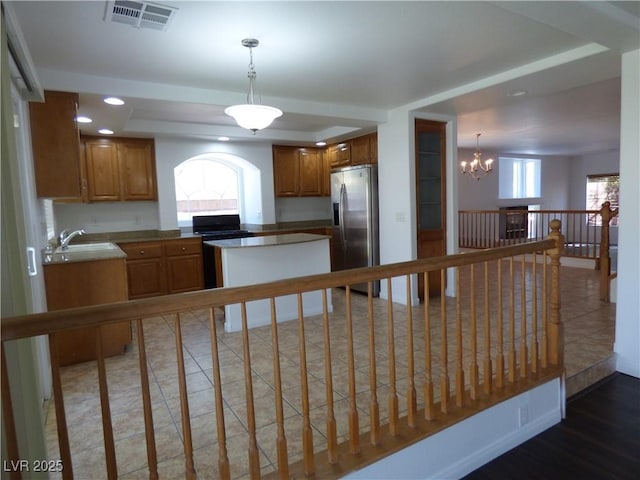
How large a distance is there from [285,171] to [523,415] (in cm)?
491

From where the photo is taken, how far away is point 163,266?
17.5 feet

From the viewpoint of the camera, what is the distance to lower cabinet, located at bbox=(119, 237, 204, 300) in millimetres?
5168

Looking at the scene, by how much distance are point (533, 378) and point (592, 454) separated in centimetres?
46

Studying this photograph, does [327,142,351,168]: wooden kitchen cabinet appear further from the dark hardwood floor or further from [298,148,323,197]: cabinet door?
the dark hardwood floor

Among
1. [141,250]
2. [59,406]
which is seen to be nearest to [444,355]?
[59,406]

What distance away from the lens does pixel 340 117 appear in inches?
173

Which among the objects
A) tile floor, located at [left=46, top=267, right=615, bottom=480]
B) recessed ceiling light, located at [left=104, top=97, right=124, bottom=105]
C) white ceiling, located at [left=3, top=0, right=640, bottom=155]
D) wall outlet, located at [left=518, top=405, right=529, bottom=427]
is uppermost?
white ceiling, located at [left=3, top=0, right=640, bottom=155]

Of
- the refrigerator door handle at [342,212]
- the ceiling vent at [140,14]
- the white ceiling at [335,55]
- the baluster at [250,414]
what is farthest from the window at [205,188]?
the baluster at [250,414]

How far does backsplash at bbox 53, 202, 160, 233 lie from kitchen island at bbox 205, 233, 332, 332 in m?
2.01

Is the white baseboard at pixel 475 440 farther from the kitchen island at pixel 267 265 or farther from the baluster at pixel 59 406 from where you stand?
the kitchen island at pixel 267 265

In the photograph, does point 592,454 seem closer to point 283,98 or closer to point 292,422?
point 292,422

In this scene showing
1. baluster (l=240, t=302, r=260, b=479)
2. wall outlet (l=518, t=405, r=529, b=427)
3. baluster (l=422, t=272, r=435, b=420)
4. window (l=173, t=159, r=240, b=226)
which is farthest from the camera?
window (l=173, t=159, r=240, b=226)

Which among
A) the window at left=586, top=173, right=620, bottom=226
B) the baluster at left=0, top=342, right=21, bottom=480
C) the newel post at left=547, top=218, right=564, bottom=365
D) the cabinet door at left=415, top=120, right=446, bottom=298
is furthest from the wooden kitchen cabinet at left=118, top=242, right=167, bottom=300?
the window at left=586, top=173, right=620, bottom=226

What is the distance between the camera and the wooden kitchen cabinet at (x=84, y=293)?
318cm
